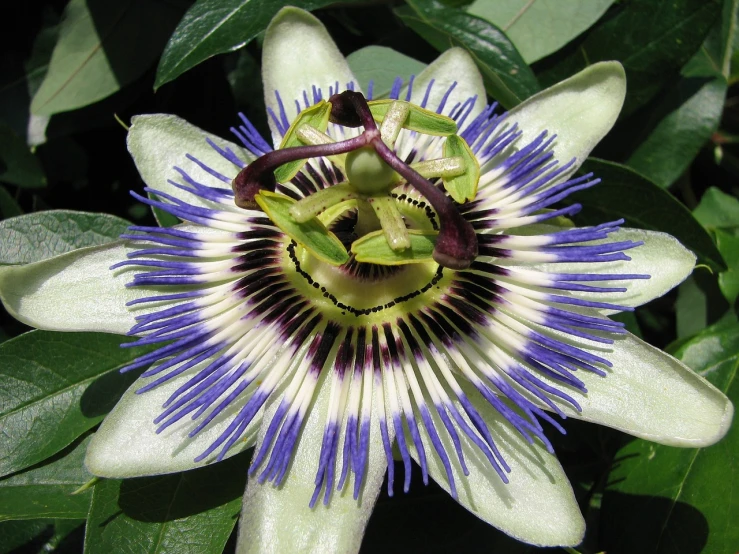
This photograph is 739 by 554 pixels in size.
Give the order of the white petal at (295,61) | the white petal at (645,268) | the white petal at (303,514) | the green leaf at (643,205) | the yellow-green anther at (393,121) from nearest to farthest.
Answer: the white petal at (303,514), the yellow-green anther at (393,121), the white petal at (645,268), the white petal at (295,61), the green leaf at (643,205)

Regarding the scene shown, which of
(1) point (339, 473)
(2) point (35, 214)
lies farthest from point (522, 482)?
(2) point (35, 214)

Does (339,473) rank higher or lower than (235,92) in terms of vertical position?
lower

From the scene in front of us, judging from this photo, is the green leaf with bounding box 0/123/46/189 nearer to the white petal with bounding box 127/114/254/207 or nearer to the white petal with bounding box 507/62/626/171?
the white petal with bounding box 127/114/254/207

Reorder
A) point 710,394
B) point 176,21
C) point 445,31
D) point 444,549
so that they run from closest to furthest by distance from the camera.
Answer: point 710,394
point 444,549
point 445,31
point 176,21

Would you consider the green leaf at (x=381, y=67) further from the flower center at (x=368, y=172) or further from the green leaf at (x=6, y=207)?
the green leaf at (x=6, y=207)

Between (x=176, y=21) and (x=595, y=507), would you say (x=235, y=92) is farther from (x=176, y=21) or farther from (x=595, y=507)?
(x=595, y=507)

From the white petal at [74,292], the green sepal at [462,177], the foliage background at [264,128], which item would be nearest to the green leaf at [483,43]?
the foliage background at [264,128]

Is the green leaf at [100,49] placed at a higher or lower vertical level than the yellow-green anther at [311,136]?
higher
